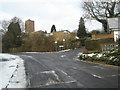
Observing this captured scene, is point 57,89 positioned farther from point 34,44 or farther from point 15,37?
point 15,37

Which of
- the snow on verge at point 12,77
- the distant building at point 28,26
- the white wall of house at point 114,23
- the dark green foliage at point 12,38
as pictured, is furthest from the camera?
the distant building at point 28,26

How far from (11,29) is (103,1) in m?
31.4

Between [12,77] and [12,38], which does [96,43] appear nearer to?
[12,77]

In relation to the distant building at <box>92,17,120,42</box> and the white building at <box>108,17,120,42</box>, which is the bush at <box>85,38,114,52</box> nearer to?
the distant building at <box>92,17,120,42</box>

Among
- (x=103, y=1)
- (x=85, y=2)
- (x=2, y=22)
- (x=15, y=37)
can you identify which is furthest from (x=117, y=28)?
(x=2, y=22)

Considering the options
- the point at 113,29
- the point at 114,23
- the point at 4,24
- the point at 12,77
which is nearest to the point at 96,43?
the point at 113,29

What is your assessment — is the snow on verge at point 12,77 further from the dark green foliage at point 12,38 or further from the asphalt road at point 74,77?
the dark green foliage at point 12,38

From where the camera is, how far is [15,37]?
2226 inches

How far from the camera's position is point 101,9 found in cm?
4475

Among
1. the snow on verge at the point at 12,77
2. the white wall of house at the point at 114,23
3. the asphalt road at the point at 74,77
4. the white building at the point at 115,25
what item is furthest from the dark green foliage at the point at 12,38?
the asphalt road at the point at 74,77

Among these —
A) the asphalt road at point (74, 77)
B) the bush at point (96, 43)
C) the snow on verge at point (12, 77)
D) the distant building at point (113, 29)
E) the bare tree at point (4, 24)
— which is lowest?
the snow on verge at point (12, 77)

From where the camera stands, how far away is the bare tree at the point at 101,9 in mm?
43209

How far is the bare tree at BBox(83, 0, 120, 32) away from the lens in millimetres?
43209

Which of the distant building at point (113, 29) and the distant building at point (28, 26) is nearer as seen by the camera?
the distant building at point (113, 29)
